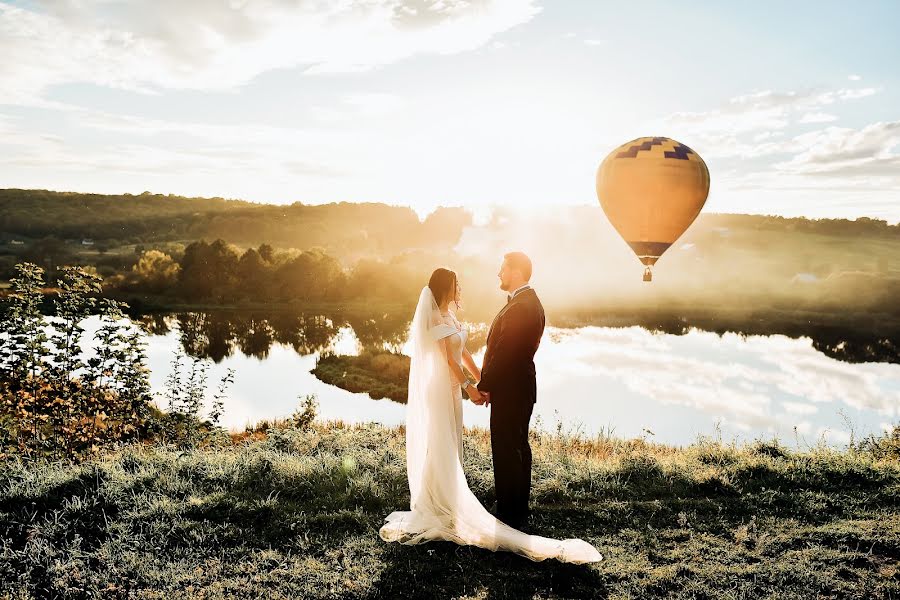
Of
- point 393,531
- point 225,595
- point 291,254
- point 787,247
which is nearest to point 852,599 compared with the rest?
point 393,531

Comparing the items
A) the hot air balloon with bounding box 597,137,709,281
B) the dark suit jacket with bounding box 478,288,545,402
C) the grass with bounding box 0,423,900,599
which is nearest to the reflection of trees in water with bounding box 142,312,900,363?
the hot air balloon with bounding box 597,137,709,281

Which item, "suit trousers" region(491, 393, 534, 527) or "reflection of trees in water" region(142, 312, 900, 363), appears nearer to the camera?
"suit trousers" region(491, 393, 534, 527)

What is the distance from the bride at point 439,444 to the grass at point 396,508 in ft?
0.66

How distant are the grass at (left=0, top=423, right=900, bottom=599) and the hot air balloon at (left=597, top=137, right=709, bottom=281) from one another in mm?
6096

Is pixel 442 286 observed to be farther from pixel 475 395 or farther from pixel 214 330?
pixel 214 330

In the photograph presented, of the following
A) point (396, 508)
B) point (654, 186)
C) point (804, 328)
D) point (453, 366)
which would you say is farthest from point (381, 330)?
point (804, 328)

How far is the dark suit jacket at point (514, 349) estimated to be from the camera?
5.94 meters

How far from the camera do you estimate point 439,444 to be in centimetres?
616

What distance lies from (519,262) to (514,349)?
0.87m

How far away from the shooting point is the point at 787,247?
11969 cm

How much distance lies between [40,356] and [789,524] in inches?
397

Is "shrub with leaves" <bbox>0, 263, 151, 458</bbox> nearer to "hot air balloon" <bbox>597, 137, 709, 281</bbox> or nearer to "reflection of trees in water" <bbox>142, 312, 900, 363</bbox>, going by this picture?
"hot air balloon" <bbox>597, 137, 709, 281</bbox>

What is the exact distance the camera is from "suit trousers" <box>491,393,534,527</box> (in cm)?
612

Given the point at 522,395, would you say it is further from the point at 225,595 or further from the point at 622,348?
the point at 622,348
